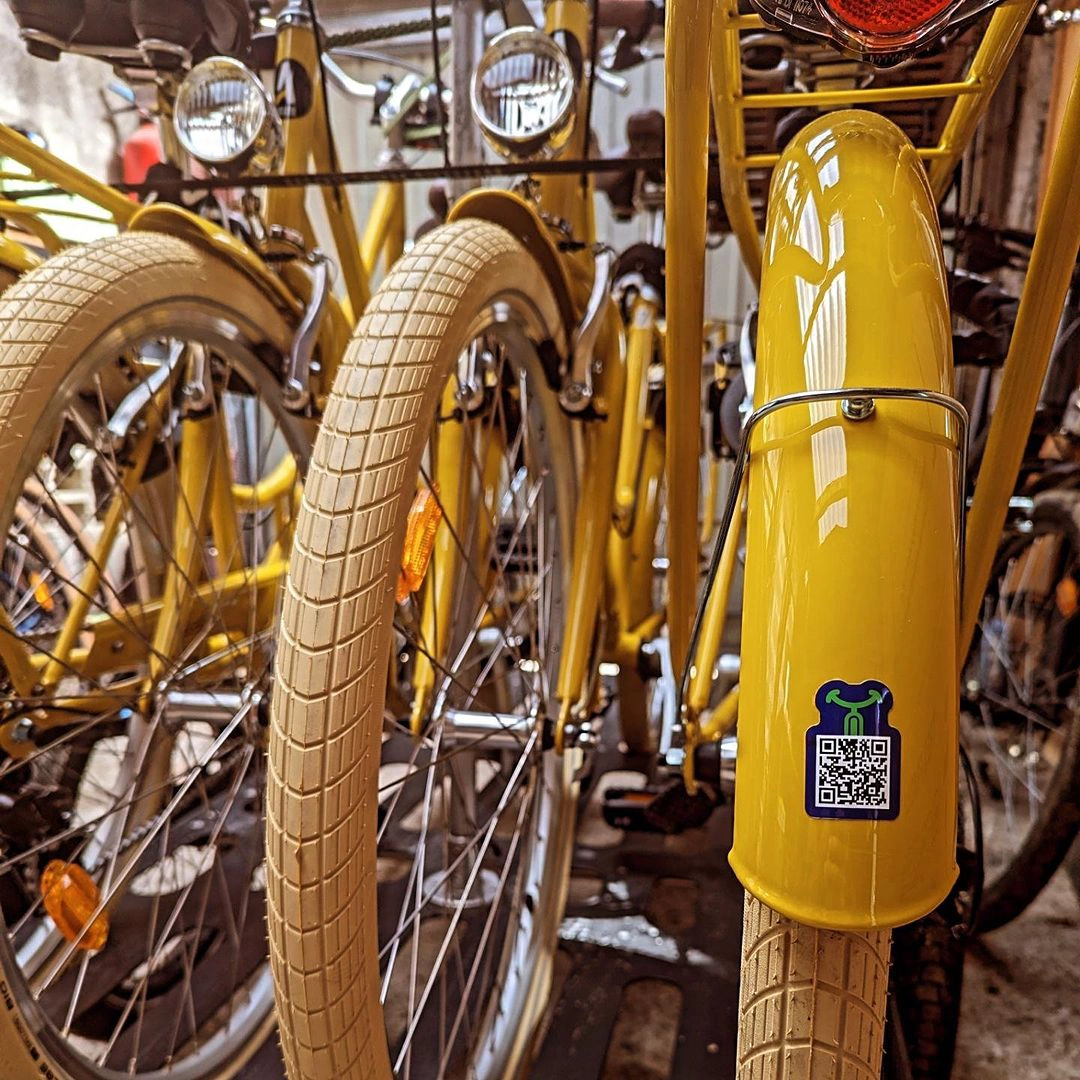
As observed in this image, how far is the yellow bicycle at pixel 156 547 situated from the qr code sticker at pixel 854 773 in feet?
1.69

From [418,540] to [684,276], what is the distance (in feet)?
0.88

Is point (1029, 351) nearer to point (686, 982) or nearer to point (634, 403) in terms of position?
point (634, 403)

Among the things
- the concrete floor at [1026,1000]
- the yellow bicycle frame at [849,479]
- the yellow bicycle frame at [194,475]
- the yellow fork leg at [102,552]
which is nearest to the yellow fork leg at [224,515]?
the yellow bicycle frame at [194,475]

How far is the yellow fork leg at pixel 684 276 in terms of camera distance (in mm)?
410

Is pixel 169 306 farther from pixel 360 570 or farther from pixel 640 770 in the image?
pixel 640 770

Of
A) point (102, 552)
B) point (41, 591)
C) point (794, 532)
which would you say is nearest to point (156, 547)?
point (41, 591)

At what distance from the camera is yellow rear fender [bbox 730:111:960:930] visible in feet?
1.21

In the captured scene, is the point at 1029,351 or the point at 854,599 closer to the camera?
the point at 854,599

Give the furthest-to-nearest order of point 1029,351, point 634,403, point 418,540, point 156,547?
point 156,547 → point 634,403 → point 418,540 → point 1029,351

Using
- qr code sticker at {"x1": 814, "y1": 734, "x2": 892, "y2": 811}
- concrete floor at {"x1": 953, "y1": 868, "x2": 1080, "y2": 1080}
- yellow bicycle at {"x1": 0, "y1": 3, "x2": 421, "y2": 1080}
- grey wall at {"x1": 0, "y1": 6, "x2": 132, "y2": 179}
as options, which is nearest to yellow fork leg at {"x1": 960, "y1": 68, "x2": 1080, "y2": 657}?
qr code sticker at {"x1": 814, "y1": 734, "x2": 892, "y2": 811}

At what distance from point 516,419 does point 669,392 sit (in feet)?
1.86

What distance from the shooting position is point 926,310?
0.42 m

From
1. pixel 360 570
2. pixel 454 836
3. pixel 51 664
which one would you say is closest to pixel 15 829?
pixel 51 664

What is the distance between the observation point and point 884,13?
1.17 feet
